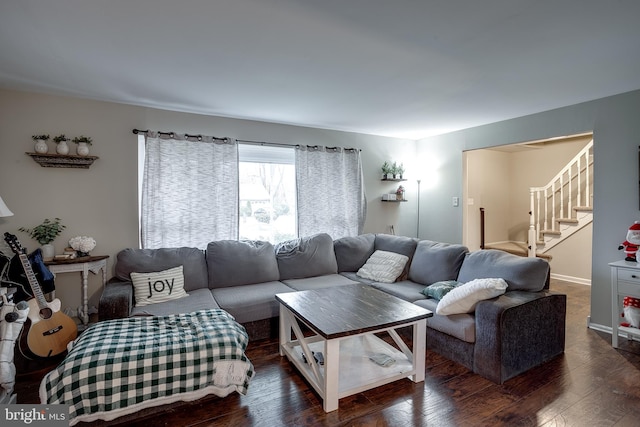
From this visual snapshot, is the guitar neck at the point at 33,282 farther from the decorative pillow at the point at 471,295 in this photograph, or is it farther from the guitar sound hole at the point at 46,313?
the decorative pillow at the point at 471,295

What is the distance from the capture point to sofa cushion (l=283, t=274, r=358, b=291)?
328cm

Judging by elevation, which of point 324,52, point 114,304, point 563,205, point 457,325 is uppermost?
point 324,52

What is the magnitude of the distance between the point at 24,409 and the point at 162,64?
2258 mm

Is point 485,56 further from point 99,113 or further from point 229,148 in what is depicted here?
point 99,113

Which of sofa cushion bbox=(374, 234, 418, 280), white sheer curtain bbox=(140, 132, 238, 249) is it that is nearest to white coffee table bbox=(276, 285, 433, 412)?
sofa cushion bbox=(374, 234, 418, 280)

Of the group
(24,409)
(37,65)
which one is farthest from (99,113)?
(24,409)

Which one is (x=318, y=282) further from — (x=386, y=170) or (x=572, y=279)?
(x=572, y=279)

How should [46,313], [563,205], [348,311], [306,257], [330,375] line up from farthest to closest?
[563,205] < [306,257] < [46,313] < [348,311] < [330,375]

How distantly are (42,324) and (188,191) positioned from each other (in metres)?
1.68

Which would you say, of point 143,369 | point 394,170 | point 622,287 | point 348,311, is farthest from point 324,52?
point 622,287

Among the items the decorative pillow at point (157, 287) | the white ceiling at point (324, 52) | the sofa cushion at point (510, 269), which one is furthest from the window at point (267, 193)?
the sofa cushion at point (510, 269)

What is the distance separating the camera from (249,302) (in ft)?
9.33

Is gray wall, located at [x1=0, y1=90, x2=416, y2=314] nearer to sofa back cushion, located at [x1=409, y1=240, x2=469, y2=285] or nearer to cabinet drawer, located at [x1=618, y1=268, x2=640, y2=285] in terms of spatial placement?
sofa back cushion, located at [x1=409, y1=240, x2=469, y2=285]

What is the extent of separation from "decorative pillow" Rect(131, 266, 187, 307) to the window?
1053 mm
